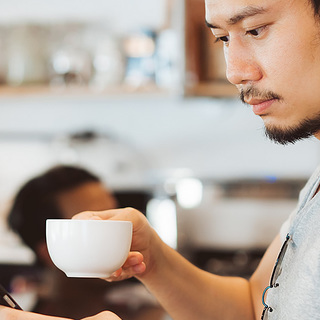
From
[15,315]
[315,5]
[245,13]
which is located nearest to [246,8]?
[245,13]

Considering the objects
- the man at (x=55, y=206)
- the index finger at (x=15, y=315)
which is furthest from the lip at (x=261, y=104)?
the man at (x=55, y=206)

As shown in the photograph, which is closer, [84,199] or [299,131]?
[299,131]

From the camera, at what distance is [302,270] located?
2.72 ft

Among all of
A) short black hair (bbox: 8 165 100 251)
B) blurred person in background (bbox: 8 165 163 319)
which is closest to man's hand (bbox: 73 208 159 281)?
blurred person in background (bbox: 8 165 163 319)

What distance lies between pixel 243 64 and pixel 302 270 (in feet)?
1.18

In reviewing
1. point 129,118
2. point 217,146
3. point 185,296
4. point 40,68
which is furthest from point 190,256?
point 185,296

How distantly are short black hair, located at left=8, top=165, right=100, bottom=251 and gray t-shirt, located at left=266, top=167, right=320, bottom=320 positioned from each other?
1.20m

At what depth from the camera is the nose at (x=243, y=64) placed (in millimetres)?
983

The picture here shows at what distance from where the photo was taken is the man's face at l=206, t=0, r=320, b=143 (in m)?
0.97

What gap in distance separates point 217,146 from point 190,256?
1.76 ft

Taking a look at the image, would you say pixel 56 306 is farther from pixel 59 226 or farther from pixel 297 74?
pixel 297 74

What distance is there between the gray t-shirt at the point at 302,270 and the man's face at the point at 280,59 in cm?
11

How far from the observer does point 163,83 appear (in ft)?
8.36

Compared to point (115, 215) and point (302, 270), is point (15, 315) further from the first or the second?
point (302, 270)
